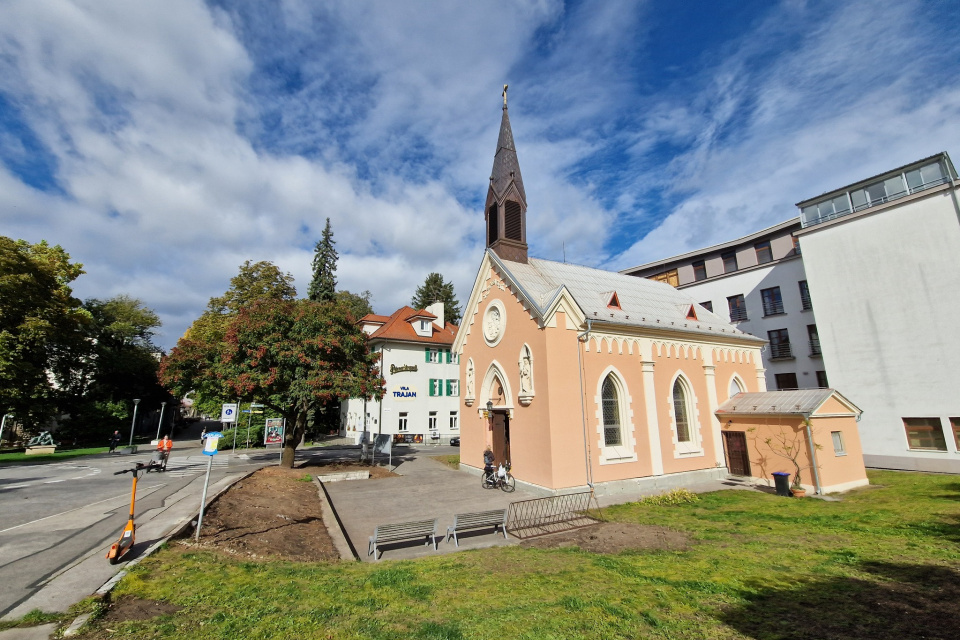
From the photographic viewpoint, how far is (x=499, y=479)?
16078 millimetres

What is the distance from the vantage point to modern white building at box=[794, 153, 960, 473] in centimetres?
1841

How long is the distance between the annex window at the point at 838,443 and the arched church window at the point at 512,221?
1519 centimetres

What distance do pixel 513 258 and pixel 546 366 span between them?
6392mm

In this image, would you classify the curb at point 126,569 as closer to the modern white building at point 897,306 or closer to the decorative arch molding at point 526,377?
the decorative arch molding at point 526,377

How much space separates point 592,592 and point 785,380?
26910mm

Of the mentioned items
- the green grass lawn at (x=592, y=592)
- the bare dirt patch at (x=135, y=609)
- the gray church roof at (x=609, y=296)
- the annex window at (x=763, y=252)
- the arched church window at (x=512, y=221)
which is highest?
the annex window at (x=763, y=252)

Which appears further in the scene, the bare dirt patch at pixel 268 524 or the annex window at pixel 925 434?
the annex window at pixel 925 434

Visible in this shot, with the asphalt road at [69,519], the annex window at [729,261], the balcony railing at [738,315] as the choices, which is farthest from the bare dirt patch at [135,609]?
the annex window at [729,261]

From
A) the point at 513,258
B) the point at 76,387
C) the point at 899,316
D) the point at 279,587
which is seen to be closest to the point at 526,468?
the point at 513,258

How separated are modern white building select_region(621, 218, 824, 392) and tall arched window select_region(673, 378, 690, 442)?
37.4 feet

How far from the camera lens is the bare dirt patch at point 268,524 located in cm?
852

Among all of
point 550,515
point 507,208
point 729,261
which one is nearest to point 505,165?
point 507,208

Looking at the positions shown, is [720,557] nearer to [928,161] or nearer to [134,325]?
[928,161]

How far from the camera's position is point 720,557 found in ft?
26.6
